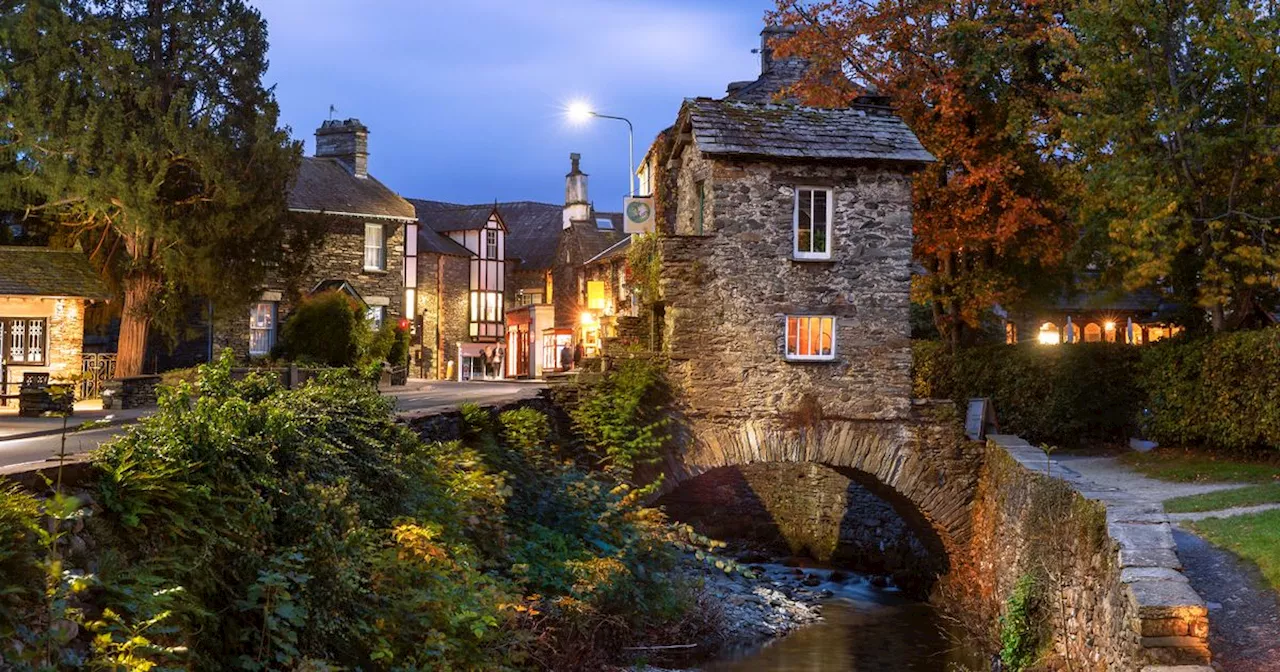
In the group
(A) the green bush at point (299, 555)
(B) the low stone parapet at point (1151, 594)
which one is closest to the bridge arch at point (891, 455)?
(A) the green bush at point (299, 555)

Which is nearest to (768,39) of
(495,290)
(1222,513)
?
(495,290)

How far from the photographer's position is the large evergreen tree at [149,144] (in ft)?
99.7

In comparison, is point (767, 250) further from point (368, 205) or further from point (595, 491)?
point (368, 205)

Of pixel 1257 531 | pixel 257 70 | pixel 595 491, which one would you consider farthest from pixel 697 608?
pixel 257 70

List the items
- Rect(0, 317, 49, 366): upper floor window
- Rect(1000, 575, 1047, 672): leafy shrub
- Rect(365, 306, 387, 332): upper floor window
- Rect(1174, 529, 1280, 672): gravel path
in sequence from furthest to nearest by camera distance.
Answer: Rect(365, 306, 387, 332): upper floor window → Rect(0, 317, 49, 366): upper floor window → Rect(1000, 575, 1047, 672): leafy shrub → Rect(1174, 529, 1280, 672): gravel path

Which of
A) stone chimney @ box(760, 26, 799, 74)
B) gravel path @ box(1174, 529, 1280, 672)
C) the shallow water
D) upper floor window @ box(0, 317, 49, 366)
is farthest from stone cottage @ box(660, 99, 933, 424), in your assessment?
stone chimney @ box(760, 26, 799, 74)

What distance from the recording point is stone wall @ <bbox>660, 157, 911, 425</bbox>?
1986 cm

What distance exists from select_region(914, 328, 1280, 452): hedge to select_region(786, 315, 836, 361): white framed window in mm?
5889

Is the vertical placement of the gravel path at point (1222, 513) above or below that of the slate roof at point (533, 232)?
below

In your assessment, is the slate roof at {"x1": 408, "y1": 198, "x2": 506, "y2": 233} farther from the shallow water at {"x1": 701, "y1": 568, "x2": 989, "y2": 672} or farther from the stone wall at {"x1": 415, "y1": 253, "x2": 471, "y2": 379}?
the shallow water at {"x1": 701, "y1": 568, "x2": 989, "y2": 672}

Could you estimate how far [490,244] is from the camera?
62.3 meters

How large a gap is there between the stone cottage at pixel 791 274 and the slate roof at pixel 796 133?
1.3 inches

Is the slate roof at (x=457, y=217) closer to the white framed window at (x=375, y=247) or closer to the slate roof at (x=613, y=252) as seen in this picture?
the slate roof at (x=613, y=252)

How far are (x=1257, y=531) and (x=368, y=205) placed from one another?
3873 centimetres
